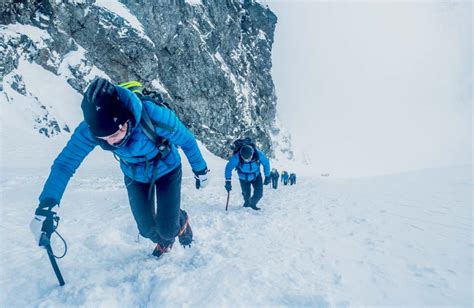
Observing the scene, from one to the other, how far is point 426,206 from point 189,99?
4218 cm

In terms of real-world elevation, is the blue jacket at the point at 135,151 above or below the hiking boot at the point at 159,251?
above

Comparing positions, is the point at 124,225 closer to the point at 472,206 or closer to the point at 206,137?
the point at 472,206

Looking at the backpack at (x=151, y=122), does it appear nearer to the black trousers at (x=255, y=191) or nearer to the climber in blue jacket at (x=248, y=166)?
the climber in blue jacket at (x=248, y=166)

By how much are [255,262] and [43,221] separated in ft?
8.83

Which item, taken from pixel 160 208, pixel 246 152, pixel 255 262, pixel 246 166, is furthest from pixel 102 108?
pixel 246 166

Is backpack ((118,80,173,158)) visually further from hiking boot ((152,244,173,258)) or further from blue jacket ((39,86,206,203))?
hiking boot ((152,244,173,258))

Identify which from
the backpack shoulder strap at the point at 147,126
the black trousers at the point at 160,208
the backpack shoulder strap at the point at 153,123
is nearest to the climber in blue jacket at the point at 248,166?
the black trousers at the point at 160,208

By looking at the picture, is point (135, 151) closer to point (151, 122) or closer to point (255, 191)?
point (151, 122)

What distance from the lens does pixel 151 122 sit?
357 cm

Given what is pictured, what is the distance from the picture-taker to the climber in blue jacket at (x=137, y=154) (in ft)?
9.69

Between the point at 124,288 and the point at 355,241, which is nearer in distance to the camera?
the point at 124,288

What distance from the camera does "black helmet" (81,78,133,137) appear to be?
286cm

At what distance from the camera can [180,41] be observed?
43.3m

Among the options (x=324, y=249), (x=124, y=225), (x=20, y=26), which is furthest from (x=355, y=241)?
(x=20, y=26)
